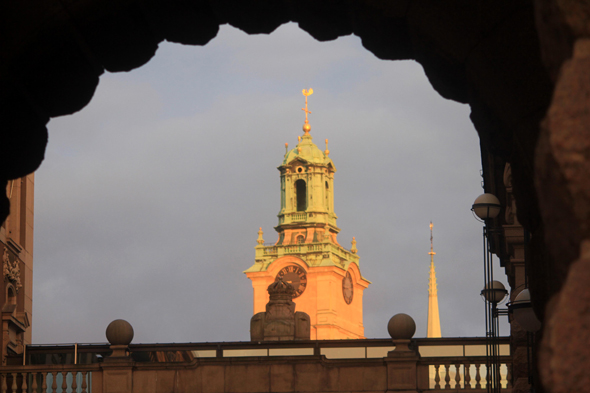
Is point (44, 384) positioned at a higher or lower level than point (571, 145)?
higher

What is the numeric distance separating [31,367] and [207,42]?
21940 mm

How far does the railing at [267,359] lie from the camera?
2719 centimetres

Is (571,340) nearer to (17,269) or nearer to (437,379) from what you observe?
(437,379)

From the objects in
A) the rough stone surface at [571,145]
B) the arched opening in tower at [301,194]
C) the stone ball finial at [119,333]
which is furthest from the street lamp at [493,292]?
the arched opening in tower at [301,194]

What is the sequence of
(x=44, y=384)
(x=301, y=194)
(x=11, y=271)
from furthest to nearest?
1. (x=301, y=194)
2. (x=11, y=271)
3. (x=44, y=384)

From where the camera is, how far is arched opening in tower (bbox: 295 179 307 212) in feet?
406

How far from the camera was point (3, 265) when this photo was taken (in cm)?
3269

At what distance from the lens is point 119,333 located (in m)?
28.1

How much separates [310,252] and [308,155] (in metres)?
11.5

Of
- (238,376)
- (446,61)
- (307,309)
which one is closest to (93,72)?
(446,61)

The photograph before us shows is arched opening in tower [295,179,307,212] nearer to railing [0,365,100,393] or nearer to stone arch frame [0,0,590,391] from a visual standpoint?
railing [0,365,100,393]

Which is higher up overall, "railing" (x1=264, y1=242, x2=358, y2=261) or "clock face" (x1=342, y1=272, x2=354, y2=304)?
"railing" (x1=264, y1=242, x2=358, y2=261)

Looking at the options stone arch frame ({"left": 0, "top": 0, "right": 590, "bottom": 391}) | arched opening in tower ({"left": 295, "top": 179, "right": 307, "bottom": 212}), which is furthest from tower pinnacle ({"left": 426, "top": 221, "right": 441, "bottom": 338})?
stone arch frame ({"left": 0, "top": 0, "right": 590, "bottom": 391})

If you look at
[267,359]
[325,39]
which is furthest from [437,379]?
[325,39]
